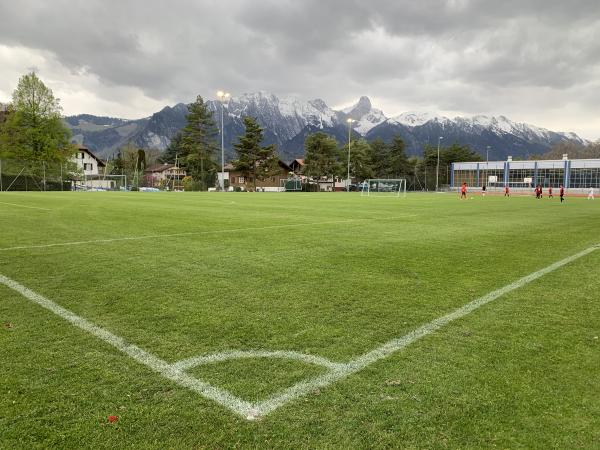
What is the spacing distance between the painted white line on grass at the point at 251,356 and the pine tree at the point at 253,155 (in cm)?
7540

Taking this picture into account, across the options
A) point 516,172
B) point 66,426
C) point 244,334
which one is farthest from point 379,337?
point 516,172

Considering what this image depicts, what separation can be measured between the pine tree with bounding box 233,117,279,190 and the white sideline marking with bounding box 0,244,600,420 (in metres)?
74.7

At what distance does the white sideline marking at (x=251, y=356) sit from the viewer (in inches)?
101

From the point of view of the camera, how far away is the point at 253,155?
3091 inches

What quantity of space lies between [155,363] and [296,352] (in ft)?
3.43

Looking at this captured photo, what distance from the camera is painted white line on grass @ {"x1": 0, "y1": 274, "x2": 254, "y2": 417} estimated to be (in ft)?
8.43

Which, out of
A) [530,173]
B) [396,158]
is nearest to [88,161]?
[396,158]

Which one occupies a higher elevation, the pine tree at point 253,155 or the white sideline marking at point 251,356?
the pine tree at point 253,155

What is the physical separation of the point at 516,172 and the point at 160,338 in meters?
96.8

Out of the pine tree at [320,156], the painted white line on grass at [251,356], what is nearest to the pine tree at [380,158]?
the pine tree at [320,156]

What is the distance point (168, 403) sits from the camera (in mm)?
2541

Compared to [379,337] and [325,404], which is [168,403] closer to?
[325,404]

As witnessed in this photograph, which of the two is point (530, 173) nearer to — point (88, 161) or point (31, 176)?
point (31, 176)

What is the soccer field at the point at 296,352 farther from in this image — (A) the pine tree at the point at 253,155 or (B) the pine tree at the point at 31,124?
(A) the pine tree at the point at 253,155
